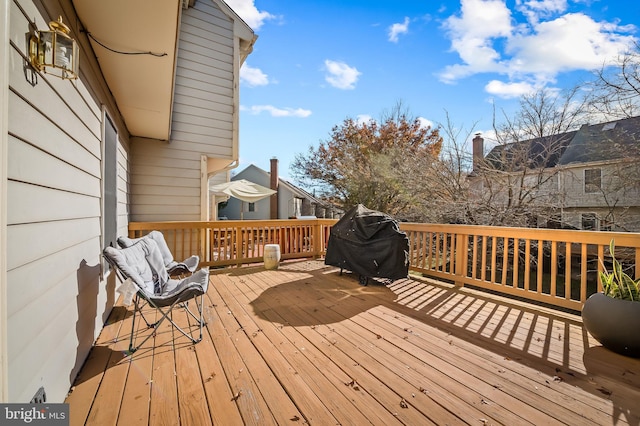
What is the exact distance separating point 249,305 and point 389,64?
846 cm

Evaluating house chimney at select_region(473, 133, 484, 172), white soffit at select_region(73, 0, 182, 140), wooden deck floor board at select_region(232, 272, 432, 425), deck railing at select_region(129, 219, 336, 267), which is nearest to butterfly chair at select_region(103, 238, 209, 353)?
wooden deck floor board at select_region(232, 272, 432, 425)

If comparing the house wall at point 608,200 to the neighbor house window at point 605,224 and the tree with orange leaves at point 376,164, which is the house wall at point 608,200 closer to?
the neighbor house window at point 605,224

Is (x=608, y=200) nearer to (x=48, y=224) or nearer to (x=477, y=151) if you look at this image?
(x=477, y=151)

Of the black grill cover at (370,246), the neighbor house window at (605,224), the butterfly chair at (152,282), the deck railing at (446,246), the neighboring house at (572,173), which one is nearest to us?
the butterfly chair at (152,282)

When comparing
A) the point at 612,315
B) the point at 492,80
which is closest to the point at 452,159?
the point at 492,80

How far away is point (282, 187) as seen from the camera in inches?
692

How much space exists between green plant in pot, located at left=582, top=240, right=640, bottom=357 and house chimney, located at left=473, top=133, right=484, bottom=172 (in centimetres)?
603

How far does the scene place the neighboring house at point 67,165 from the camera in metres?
1.15

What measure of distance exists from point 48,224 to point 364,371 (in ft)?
7.04

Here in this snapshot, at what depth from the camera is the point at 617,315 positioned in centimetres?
216

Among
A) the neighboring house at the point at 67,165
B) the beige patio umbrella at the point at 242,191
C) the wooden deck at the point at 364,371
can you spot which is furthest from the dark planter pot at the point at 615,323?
the beige patio umbrella at the point at 242,191

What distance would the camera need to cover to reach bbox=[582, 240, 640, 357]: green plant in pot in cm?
211

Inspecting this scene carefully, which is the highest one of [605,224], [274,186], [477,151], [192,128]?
[477,151]

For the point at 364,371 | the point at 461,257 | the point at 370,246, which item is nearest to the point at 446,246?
the point at 461,257
